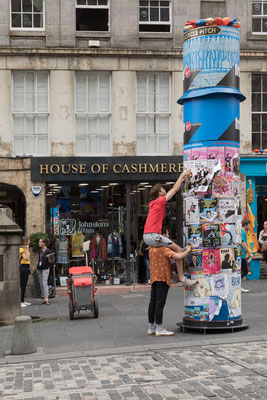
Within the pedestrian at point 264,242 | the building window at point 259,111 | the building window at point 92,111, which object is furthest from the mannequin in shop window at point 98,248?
the building window at point 259,111

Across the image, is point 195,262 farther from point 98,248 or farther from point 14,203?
point 14,203

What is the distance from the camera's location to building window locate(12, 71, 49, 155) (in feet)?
64.5

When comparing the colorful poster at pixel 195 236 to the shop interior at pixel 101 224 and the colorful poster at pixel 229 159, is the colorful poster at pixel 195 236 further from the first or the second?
the shop interior at pixel 101 224

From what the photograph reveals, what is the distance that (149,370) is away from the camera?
25.3ft

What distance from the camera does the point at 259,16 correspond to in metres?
20.6

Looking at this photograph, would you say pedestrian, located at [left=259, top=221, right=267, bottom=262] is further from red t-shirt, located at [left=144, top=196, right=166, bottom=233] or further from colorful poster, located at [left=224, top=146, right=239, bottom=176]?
red t-shirt, located at [left=144, top=196, right=166, bottom=233]

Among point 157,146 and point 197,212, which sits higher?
point 157,146

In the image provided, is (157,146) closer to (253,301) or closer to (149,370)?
(253,301)

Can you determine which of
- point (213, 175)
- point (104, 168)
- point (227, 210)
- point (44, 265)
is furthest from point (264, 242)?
point (213, 175)

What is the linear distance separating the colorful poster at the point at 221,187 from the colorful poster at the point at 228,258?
33.6 inches

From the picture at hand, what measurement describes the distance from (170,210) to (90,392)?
13.3m

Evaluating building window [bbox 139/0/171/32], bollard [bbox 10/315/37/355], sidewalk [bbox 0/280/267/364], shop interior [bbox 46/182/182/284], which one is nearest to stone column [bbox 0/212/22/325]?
sidewalk [bbox 0/280/267/364]

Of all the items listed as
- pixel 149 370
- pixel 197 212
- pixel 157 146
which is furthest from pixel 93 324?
pixel 157 146

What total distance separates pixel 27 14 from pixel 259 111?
801cm
